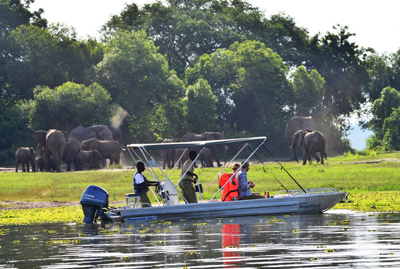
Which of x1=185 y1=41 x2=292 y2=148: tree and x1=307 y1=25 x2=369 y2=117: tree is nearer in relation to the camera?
x1=185 y1=41 x2=292 y2=148: tree

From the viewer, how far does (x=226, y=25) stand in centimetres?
10162

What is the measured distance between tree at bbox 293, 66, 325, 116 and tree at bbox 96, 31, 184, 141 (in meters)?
13.4

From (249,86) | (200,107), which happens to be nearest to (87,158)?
(200,107)

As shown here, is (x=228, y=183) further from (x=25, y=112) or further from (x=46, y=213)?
(x=25, y=112)

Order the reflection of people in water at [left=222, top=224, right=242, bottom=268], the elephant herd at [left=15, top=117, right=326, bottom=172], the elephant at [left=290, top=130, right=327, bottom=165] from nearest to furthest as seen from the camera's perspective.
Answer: the reflection of people in water at [left=222, top=224, right=242, bottom=268] → the elephant at [left=290, top=130, right=327, bottom=165] → the elephant herd at [left=15, top=117, right=326, bottom=172]

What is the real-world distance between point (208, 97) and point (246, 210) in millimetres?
54757

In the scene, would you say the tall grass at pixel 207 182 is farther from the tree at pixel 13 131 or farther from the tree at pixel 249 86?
the tree at pixel 249 86

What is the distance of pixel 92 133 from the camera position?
2638 inches

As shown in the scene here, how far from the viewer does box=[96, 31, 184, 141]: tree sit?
7894 centimetres

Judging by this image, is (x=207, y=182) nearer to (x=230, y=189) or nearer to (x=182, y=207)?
(x=230, y=189)

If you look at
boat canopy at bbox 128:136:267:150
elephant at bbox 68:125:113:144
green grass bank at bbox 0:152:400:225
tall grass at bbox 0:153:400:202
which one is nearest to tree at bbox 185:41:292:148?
elephant at bbox 68:125:113:144

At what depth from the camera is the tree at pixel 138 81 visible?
7894 centimetres

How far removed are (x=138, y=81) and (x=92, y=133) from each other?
14.2 m

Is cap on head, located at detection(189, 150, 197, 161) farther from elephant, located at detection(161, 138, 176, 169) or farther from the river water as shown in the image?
elephant, located at detection(161, 138, 176, 169)
